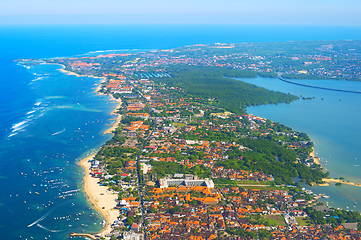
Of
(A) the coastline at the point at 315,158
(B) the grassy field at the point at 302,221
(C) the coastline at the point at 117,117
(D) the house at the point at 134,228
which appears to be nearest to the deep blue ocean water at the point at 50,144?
(C) the coastline at the point at 117,117

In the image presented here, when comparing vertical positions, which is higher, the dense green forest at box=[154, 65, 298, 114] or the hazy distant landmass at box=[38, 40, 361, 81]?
the hazy distant landmass at box=[38, 40, 361, 81]

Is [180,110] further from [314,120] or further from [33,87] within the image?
[33,87]

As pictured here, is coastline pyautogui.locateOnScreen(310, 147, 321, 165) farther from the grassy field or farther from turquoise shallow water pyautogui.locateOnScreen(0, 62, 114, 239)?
turquoise shallow water pyautogui.locateOnScreen(0, 62, 114, 239)

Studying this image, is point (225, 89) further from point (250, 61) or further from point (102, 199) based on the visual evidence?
point (102, 199)

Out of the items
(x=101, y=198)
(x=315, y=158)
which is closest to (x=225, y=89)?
(x=315, y=158)

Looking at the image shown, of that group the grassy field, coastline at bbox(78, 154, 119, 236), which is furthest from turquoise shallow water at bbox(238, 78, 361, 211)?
coastline at bbox(78, 154, 119, 236)

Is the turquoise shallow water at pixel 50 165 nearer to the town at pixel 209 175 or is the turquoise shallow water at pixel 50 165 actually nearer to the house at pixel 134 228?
the house at pixel 134 228

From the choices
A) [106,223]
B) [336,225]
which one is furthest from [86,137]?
[336,225]
